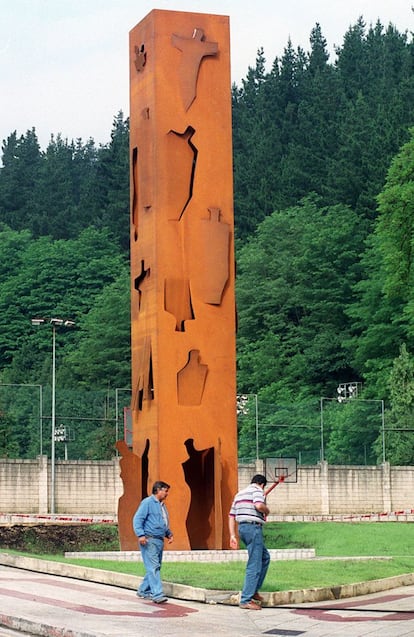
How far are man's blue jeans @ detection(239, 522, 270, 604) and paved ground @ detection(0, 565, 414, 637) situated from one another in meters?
0.28

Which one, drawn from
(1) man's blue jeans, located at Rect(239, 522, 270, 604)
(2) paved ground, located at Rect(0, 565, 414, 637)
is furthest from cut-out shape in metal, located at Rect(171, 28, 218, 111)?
(1) man's blue jeans, located at Rect(239, 522, 270, 604)

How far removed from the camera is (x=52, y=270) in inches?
4296

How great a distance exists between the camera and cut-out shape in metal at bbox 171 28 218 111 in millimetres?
29141

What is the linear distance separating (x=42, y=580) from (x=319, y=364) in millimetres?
62679

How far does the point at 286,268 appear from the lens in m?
87.3

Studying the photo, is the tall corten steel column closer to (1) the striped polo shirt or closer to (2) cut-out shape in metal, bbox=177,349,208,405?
(2) cut-out shape in metal, bbox=177,349,208,405

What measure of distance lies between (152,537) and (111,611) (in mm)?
1631

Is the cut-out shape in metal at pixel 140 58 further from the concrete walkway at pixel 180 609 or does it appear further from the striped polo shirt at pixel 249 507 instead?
the striped polo shirt at pixel 249 507

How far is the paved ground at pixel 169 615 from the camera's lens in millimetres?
15492

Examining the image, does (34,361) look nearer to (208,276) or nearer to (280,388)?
(280,388)

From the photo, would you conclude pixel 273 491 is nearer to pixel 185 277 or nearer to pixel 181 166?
pixel 185 277

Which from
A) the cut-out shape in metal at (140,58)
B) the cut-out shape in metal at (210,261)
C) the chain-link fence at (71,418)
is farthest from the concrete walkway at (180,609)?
the chain-link fence at (71,418)

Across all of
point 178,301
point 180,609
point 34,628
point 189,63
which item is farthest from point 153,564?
point 189,63

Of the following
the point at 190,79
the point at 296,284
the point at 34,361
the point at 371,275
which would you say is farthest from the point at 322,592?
the point at 34,361
